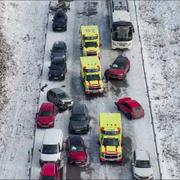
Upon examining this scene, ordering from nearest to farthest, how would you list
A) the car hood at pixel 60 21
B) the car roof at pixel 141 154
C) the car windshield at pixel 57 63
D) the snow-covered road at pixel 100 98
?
the car roof at pixel 141 154, the snow-covered road at pixel 100 98, the car windshield at pixel 57 63, the car hood at pixel 60 21

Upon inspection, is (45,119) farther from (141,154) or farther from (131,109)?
(141,154)

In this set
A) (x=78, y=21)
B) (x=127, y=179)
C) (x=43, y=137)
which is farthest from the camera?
(x=78, y=21)

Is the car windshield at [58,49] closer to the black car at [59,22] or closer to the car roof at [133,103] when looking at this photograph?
the black car at [59,22]

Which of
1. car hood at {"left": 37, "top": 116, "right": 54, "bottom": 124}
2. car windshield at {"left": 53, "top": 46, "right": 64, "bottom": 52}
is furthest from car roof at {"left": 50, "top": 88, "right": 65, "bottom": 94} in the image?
car windshield at {"left": 53, "top": 46, "right": 64, "bottom": 52}

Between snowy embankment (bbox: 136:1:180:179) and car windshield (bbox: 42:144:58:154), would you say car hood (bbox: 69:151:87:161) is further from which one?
snowy embankment (bbox: 136:1:180:179)

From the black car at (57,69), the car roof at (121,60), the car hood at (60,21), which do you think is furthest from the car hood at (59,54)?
the car hood at (60,21)

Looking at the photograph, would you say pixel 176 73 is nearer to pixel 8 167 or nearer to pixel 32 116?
pixel 32 116

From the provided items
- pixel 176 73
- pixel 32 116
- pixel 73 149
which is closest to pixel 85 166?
pixel 73 149
